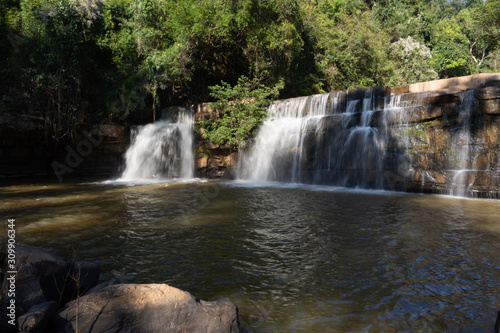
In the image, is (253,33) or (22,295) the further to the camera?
(253,33)

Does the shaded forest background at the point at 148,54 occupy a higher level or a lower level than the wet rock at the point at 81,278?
higher

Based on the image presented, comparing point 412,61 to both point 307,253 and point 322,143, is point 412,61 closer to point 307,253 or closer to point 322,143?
point 322,143

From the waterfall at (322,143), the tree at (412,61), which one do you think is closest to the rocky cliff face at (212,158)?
the waterfall at (322,143)

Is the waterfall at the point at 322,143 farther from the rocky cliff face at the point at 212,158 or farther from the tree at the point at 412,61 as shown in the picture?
the tree at the point at 412,61

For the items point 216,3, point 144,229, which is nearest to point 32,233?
point 144,229

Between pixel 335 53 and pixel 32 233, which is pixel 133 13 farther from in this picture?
pixel 32 233

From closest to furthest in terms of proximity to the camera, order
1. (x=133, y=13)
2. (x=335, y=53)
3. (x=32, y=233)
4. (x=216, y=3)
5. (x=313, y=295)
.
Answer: (x=313, y=295) < (x=32, y=233) < (x=216, y=3) < (x=133, y=13) < (x=335, y=53)

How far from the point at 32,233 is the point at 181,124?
12.9m

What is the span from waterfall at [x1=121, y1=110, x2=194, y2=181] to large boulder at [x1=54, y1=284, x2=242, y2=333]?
15.2 meters

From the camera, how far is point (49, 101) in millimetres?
17078

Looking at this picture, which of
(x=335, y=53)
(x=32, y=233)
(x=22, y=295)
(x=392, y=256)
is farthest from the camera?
(x=335, y=53)

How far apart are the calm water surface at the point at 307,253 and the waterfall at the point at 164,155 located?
8.53 m

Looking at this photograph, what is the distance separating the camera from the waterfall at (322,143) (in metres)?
12.7

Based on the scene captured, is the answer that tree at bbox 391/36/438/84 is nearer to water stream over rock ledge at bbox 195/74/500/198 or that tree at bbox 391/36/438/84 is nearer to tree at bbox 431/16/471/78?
tree at bbox 431/16/471/78
